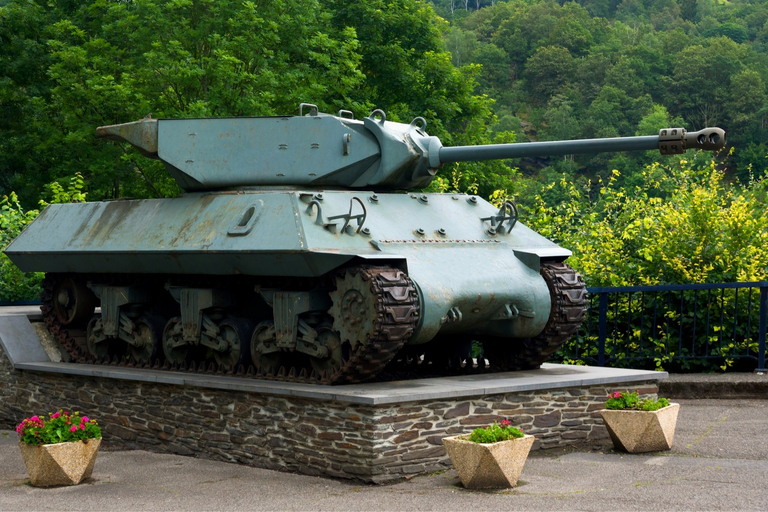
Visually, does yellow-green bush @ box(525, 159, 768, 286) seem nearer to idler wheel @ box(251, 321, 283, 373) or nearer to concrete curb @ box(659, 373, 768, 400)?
concrete curb @ box(659, 373, 768, 400)

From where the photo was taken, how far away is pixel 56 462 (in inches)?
387

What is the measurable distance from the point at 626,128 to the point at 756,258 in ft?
218

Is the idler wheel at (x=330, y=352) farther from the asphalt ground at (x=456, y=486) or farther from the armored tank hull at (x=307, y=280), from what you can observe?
the asphalt ground at (x=456, y=486)

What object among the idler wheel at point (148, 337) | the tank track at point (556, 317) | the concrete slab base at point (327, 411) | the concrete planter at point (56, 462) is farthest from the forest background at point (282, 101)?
the concrete planter at point (56, 462)

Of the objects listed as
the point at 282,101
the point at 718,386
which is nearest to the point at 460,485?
the point at 718,386

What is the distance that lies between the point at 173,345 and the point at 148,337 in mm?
611

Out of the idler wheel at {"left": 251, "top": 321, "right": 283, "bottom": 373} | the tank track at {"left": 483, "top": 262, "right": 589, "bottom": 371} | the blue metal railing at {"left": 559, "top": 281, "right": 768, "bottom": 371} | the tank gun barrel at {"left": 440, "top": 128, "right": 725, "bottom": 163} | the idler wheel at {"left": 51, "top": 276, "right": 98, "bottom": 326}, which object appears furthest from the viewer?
the blue metal railing at {"left": 559, "top": 281, "right": 768, "bottom": 371}

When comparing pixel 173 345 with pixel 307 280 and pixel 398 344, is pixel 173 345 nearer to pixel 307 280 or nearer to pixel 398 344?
pixel 307 280

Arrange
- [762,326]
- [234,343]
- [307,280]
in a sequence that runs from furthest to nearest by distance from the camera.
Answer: [762,326], [234,343], [307,280]

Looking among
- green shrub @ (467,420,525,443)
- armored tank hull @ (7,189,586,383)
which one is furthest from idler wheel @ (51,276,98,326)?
green shrub @ (467,420,525,443)

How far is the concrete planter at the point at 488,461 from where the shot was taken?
29.7 feet

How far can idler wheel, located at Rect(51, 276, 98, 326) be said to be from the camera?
13.8 m

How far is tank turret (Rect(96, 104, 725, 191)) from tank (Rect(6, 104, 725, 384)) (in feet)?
0.05

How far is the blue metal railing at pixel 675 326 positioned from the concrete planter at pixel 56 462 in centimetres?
781
